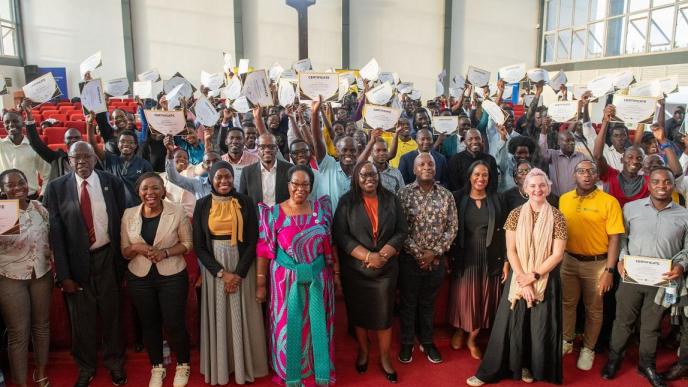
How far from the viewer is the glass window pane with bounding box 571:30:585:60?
47.0 feet

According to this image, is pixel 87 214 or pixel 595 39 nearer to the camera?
pixel 87 214

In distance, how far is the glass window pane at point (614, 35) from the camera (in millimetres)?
12875

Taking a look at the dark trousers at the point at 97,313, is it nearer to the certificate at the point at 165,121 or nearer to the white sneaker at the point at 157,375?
the white sneaker at the point at 157,375

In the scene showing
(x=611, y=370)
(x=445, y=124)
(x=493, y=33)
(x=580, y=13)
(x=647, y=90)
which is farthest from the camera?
(x=493, y=33)

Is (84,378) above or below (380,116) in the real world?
below

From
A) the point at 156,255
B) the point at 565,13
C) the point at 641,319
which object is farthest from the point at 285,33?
the point at 641,319

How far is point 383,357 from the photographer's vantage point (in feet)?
10.3

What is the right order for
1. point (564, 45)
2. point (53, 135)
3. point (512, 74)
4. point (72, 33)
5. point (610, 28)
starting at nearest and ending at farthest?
point (512, 74), point (53, 135), point (610, 28), point (72, 33), point (564, 45)

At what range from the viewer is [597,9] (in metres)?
13.7

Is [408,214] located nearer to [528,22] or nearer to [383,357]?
[383,357]

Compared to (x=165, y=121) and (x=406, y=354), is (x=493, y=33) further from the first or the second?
(x=406, y=354)

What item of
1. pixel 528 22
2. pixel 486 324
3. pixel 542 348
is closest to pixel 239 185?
pixel 486 324

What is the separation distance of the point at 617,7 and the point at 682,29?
2.44 metres

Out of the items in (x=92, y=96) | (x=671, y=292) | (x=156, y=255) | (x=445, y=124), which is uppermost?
(x=92, y=96)
